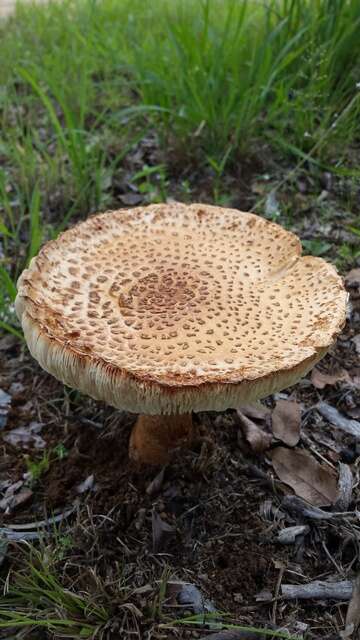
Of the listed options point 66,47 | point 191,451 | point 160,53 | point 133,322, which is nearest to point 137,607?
point 191,451

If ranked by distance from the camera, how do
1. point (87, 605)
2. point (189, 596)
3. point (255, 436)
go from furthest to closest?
1. point (255, 436)
2. point (189, 596)
3. point (87, 605)

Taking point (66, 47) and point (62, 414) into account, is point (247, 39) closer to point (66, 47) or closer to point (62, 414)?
point (66, 47)

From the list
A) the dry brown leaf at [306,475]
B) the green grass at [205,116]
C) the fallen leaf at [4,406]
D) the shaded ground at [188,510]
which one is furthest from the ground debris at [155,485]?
the green grass at [205,116]

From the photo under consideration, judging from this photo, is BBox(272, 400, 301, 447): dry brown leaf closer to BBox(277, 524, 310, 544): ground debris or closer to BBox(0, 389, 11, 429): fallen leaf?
BBox(277, 524, 310, 544): ground debris

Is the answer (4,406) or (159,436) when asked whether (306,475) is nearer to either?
(159,436)

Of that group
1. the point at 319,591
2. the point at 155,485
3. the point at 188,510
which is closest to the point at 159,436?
the point at 155,485

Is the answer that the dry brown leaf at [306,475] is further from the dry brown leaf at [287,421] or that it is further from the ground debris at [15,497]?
the ground debris at [15,497]
